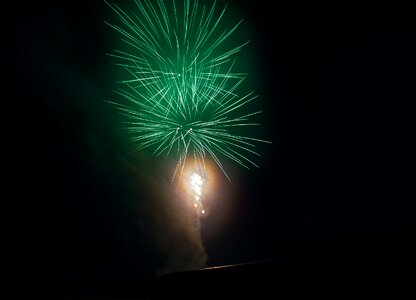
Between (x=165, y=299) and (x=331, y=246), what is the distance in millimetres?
5455

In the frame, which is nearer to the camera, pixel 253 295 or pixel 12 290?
pixel 253 295

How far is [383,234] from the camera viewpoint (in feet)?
32.0

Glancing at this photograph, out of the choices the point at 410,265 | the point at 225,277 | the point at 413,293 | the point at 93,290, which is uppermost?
the point at 93,290

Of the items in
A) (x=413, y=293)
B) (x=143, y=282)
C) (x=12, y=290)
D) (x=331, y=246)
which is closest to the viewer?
(x=413, y=293)

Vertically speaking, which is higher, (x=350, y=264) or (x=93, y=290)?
(x=93, y=290)

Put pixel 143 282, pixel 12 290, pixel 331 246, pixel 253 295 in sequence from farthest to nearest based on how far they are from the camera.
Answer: pixel 143 282
pixel 12 290
pixel 331 246
pixel 253 295

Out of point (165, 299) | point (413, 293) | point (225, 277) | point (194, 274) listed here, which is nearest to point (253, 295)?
point (225, 277)

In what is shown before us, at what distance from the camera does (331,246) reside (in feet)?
34.5

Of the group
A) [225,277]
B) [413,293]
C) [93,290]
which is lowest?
[413,293]

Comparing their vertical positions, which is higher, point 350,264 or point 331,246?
point 331,246

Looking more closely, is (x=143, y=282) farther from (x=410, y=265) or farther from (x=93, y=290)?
(x=410, y=265)

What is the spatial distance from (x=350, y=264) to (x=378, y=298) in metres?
1.11

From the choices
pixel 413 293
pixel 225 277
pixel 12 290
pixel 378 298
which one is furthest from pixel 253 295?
pixel 12 290

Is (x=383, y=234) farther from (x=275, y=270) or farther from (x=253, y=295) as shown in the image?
(x=253, y=295)
